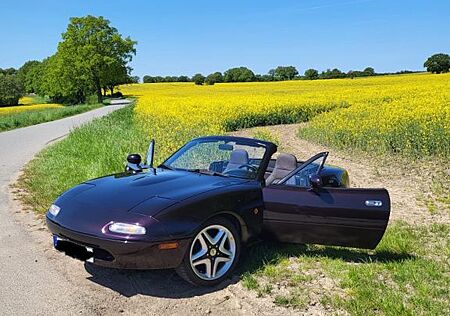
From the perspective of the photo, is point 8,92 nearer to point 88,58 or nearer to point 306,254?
point 88,58

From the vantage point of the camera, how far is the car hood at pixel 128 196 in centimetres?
356

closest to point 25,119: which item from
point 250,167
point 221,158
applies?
point 221,158

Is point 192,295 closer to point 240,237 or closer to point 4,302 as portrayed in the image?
point 240,237

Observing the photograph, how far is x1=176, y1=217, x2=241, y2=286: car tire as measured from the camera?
12.0ft

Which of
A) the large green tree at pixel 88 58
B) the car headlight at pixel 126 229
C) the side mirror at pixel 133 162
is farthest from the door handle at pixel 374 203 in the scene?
the large green tree at pixel 88 58

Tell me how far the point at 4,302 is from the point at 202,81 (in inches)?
3198

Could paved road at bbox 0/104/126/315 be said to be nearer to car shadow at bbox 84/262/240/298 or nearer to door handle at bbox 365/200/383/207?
car shadow at bbox 84/262/240/298

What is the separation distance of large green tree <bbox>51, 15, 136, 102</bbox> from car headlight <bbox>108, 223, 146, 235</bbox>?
6080cm

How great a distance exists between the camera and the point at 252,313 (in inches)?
132

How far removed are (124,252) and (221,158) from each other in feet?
5.71

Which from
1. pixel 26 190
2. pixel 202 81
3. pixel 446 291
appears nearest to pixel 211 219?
pixel 446 291

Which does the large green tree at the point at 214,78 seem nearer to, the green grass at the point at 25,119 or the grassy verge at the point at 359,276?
the green grass at the point at 25,119

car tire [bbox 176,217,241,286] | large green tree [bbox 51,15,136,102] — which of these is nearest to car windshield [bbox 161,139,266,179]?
car tire [bbox 176,217,241,286]

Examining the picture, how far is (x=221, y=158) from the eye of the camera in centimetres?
480
